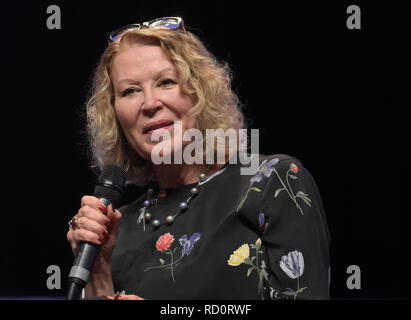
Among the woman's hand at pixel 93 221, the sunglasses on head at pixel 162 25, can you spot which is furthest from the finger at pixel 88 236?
the sunglasses on head at pixel 162 25

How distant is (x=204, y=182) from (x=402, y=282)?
1.17 metres

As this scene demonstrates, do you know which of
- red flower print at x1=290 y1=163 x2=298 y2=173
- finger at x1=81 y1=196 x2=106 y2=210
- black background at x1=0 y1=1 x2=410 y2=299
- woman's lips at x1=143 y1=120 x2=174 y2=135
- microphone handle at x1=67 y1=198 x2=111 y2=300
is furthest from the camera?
black background at x1=0 y1=1 x2=410 y2=299

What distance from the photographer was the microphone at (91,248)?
85 centimetres

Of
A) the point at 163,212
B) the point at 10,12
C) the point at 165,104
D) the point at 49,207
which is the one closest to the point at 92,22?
the point at 10,12

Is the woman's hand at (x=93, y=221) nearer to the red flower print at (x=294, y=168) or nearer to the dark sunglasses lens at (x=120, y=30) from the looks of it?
the red flower print at (x=294, y=168)

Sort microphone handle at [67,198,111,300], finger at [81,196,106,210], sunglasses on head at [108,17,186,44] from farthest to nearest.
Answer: sunglasses on head at [108,17,186,44], finger at [81,196,106,210], microphone handle at [67,198,111,300]

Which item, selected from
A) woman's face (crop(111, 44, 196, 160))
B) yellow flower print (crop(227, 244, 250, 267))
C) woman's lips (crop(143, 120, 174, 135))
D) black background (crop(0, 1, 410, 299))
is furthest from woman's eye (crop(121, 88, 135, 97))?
black background (crop(0, 1, 410, 299))

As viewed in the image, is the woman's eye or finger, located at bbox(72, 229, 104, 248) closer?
finger, located at bbox(72, 229, 104, 248)

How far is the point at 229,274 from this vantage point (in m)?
1.02

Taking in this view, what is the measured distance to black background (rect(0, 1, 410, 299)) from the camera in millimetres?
1938

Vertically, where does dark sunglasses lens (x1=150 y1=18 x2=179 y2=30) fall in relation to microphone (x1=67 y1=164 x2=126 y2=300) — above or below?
above

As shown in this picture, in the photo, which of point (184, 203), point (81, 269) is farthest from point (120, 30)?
point (81, 269)

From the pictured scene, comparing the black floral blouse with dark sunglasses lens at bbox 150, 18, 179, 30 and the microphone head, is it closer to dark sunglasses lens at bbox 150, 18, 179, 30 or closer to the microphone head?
the microphone head

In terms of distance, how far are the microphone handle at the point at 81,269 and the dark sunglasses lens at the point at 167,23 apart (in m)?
0.67
